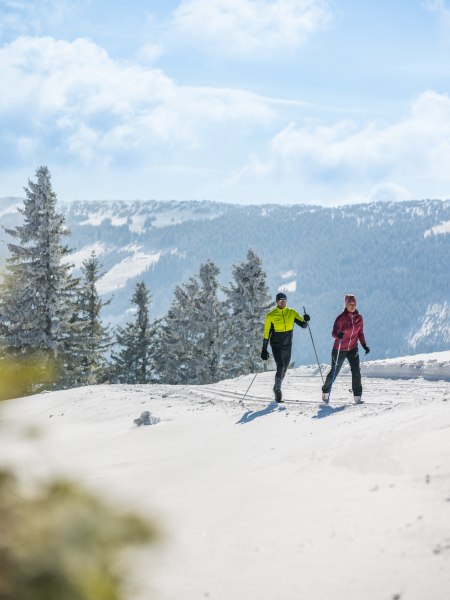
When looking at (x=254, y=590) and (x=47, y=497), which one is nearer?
(x=47, y=497)

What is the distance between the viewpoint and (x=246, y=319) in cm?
4325

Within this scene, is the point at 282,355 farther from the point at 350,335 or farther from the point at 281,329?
the point at 350,335

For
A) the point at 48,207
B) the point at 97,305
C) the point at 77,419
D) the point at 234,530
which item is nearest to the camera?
the point at 234,530

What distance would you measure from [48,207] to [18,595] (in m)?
31.8

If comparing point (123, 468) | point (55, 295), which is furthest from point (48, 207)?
point (123, 468)

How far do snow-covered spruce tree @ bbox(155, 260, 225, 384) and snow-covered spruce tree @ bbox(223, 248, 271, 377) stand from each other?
903 millimetres

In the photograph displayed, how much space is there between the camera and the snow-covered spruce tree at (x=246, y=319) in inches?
1678

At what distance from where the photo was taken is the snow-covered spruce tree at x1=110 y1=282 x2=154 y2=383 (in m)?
48.6

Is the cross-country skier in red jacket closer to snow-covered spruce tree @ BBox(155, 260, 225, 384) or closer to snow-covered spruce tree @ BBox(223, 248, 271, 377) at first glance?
snow-covered spruce tree @ BBox(223, 248, 271, 377)

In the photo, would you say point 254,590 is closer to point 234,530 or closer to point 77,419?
point 234,530

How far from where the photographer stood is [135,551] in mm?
1856

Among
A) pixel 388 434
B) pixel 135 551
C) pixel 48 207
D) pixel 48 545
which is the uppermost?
pixel 48 207

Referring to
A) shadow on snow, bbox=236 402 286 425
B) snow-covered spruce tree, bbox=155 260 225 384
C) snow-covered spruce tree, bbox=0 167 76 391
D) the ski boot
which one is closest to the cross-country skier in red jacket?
the ski boot

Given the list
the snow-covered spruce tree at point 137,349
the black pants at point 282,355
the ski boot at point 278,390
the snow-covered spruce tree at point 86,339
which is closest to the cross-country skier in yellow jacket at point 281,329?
the black pants at point 282,355
